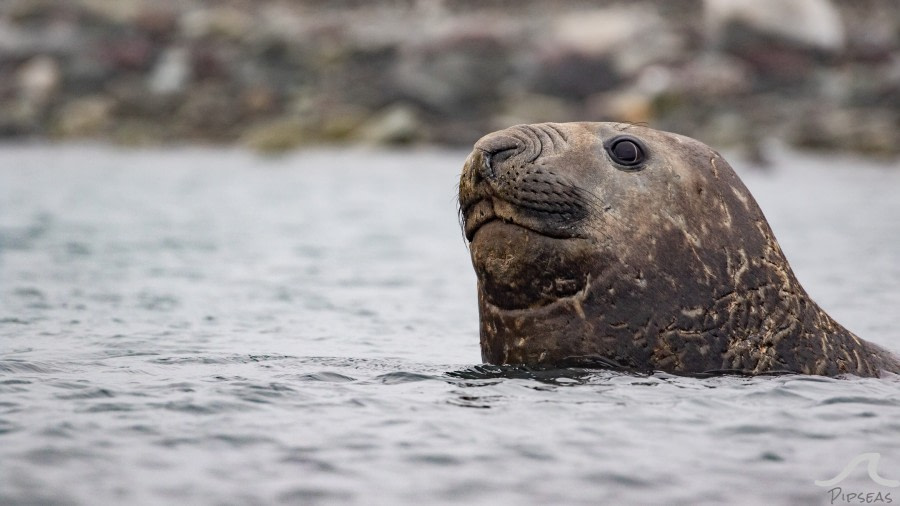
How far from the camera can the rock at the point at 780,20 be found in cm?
5359

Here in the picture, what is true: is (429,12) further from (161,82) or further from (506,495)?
(506,495)

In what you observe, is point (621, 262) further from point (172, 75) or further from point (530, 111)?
point (172, 75)

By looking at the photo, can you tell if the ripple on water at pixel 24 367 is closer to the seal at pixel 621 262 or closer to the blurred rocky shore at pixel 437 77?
the seal at pixel 621 262

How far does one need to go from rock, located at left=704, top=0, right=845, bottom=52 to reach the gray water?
3905 centimetres

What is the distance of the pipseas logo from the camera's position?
5.75 m

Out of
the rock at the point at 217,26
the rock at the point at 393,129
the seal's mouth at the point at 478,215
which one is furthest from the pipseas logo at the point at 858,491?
the rock at the point at 217,26

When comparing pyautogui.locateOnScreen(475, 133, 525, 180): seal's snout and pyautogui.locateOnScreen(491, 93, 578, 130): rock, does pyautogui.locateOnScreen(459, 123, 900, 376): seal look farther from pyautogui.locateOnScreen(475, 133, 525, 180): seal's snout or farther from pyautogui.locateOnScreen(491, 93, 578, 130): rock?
pyautogui.locateOnScreen(491, 93, 578, 130): rock

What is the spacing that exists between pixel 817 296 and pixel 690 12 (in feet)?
199

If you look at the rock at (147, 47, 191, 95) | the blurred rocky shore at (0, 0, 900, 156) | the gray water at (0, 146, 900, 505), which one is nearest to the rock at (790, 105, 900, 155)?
the blurred rocky shore at (0, 0, 900, 156)

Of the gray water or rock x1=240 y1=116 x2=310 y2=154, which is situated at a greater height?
rock x1=240 y1=116 x2=310 y2=154

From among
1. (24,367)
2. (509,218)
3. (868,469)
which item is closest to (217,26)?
(24,367)

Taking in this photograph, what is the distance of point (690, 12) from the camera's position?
7294 centimetres

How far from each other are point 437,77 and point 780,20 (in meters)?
15.5

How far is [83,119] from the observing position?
4816 centimetres
